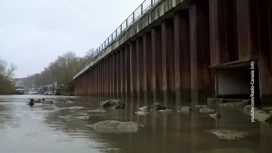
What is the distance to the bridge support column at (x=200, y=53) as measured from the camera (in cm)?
1866

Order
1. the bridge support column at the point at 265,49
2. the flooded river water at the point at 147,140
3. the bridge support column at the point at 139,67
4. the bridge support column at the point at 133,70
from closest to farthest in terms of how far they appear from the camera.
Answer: the flooded river water at the point at 147,140 < the bridge support column at the point at 265,49 < the bridge support column at the point at 139,67 < the bridge support column at the point at 133,70

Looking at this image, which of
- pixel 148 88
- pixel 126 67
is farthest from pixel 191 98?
Answer: pixel 126 67

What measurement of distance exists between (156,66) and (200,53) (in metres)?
6.97

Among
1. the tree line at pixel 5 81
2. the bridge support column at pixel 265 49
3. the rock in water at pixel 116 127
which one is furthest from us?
the tree line at pixel 5 81

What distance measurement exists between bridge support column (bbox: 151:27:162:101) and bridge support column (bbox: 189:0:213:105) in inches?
243

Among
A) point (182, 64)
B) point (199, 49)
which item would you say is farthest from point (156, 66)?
point (199, 49)

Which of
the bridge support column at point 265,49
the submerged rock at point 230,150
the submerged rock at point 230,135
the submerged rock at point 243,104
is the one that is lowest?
the submerged rock at point 230,150

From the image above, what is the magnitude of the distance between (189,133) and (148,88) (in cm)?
1844

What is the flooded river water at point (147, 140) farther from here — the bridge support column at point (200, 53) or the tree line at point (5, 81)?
the tree line at point (5, 81)

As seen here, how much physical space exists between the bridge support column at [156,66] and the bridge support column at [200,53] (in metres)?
6.18

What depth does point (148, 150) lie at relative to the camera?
7.18m

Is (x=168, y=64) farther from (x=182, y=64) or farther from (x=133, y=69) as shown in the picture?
(x=133, y=69)

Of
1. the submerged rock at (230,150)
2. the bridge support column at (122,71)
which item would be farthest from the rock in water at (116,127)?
the bridge support column at (122,71)

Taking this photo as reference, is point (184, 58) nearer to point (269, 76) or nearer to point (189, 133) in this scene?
point (269, 76)
